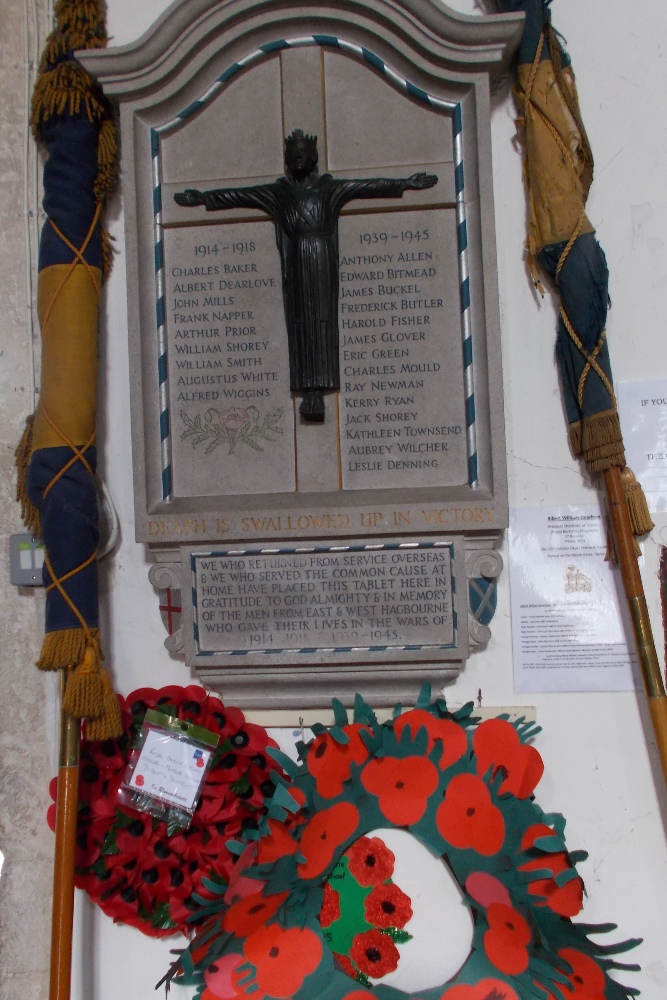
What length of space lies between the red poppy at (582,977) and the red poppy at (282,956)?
0.45m

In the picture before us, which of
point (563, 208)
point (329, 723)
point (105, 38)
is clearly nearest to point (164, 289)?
point (105, 38)

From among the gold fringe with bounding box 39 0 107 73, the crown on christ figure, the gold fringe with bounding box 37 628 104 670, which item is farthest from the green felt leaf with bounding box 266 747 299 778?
the gold fringe with bounding box 39 0 107 73

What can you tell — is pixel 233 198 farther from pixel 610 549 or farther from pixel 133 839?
pixel 133 839

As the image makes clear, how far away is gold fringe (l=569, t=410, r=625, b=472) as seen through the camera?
66.7 inches

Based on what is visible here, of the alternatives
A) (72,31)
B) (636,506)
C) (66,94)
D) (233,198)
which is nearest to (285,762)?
(636,506)

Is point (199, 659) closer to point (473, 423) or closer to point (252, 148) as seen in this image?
point (473, 423)

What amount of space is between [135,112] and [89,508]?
A: 0.88 meters

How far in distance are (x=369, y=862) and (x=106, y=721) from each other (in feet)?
1.99

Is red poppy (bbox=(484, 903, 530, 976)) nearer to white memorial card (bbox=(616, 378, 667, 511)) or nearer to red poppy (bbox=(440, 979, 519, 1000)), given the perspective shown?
red poppy (bbox=(440, 979, 519, 1000))

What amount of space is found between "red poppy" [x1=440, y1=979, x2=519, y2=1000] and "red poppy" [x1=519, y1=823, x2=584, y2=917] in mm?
175

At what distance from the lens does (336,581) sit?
1.72m

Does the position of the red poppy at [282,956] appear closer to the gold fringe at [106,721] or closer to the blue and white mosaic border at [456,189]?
the gold fringe at [106,721]

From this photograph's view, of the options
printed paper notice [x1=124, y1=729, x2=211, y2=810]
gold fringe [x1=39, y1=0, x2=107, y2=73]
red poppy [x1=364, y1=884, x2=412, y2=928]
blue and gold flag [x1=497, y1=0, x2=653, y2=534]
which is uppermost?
gold fringe [x1=39, y1=0, x2=107, y2=73]

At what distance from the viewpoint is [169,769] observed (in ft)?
5.74
